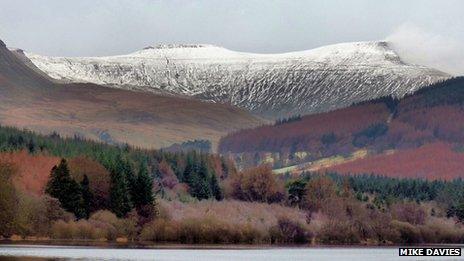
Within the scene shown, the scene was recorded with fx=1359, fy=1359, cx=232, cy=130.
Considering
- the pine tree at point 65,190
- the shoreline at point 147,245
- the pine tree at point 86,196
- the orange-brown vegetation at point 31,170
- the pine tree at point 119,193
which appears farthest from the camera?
the orange-brown vegetation at point 31,170

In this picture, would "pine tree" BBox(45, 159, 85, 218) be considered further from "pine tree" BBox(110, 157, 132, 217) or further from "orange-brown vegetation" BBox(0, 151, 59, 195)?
"pine tree" BBox(110, 157, 132, 217)

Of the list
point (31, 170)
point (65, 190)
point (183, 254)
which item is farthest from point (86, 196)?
point (183, 254)

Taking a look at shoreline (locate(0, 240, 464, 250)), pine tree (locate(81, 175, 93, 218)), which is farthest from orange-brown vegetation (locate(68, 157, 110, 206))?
shoreline (locate(0, 240, 464, 250))

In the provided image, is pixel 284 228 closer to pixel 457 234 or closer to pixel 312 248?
pixel 312 248

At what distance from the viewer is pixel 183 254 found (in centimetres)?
13550

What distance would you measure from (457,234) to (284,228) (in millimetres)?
30441

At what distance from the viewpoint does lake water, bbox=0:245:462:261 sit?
409ft

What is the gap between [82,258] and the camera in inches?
4776

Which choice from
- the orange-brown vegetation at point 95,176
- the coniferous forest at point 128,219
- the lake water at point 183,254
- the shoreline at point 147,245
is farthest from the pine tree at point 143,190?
the lake water at point 183,254

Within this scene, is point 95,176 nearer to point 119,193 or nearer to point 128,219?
point 119,193

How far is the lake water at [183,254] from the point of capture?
124812 mm

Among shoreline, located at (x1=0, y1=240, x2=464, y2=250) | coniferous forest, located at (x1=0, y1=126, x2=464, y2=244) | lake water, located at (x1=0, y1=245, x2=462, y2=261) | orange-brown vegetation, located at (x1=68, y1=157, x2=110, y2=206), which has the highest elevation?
orange-brown vegetation, located at (x1=68, y1=157, x2=110, y2=206)

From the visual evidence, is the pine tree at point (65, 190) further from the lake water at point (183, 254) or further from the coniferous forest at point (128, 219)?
the lake water at point (183, 254)

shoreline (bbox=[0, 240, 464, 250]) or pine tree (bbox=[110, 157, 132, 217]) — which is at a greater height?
pine tree (bbox=[110, 157, 132, 217])
